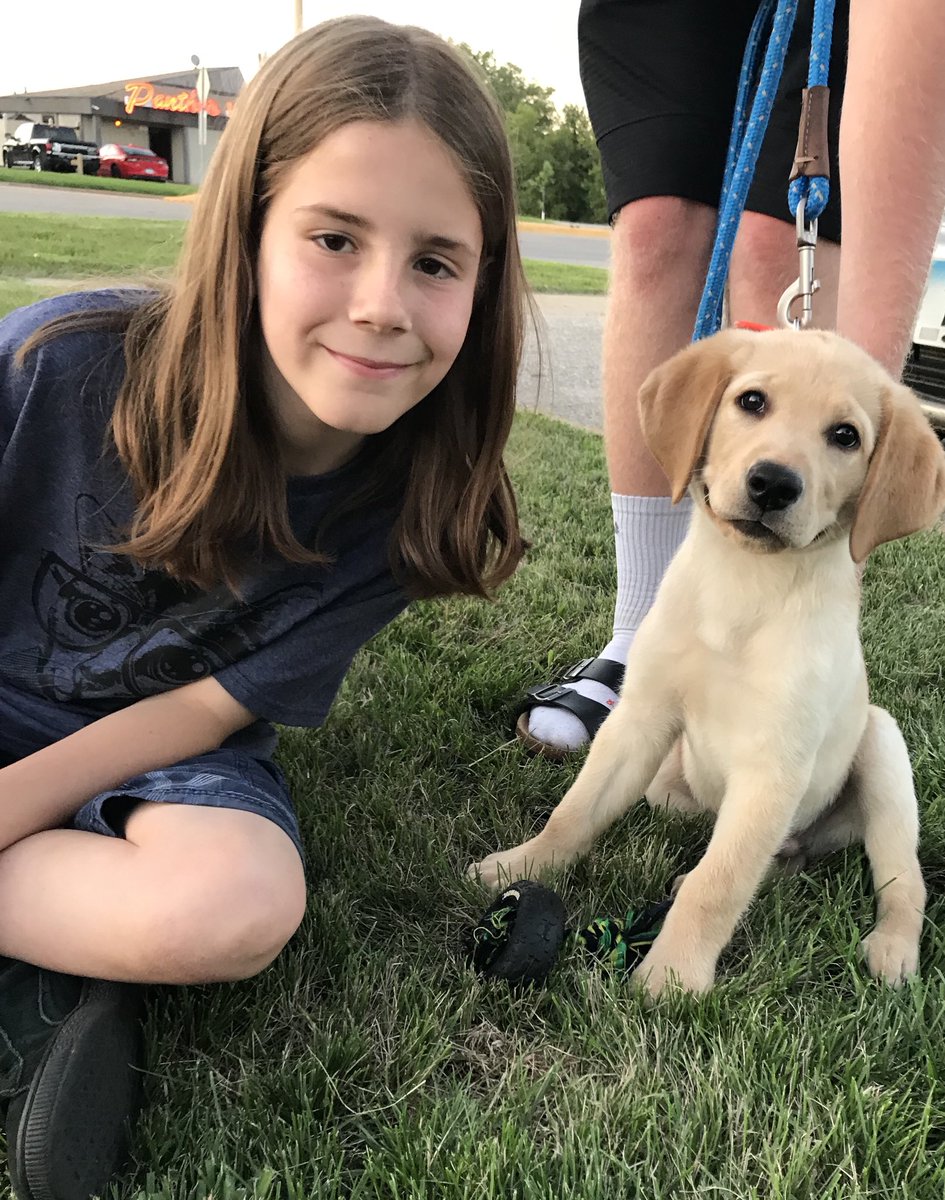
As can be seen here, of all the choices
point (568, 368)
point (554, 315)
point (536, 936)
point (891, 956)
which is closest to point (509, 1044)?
point (536, 936)

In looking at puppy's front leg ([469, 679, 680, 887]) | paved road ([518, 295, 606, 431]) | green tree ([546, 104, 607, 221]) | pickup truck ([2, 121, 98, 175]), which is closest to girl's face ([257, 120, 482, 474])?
puppy's front leg ([469, 679, 680, 887])

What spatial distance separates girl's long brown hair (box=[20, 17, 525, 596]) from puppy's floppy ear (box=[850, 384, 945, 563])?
61 centimetres

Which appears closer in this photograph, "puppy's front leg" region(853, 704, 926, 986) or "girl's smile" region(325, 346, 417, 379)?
"girl's smile" region(325, 346, 417, 379)

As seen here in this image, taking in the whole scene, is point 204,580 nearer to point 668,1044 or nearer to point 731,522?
point 731,522

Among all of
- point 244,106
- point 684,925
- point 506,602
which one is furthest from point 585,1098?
point 506,602

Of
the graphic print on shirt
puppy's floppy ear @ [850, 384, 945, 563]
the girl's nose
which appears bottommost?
the graphic print on shirt

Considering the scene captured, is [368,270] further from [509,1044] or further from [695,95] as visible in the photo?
[695,95]

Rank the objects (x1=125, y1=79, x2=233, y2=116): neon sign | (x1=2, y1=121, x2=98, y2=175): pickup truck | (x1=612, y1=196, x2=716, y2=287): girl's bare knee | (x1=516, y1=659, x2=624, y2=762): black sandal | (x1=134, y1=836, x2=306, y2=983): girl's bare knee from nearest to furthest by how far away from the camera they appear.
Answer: (x1=134, y1=836, x2=306, y2=983): girl's bare knee
(x1=516, y1=659, x2=624, y2=762): black sandal
(x1=612, y1=196, x2=716, y2=287): girl's bare knee
(x1=2, y1=121, x2=98, y2=175): pickup truck
(x1=125, y1=79, x2=233, y2=116): neon sign

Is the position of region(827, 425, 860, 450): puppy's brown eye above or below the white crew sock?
above

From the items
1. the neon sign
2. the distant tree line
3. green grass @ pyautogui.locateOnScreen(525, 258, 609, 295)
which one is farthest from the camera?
the neon sign

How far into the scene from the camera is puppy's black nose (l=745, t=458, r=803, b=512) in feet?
4.95

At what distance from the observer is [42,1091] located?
1176mm

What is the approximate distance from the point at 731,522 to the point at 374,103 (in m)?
0.81

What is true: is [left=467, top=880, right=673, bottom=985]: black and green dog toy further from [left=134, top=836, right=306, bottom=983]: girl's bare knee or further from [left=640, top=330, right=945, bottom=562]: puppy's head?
[left=640, top=330, right=945, bottom=562]: puppy's head
